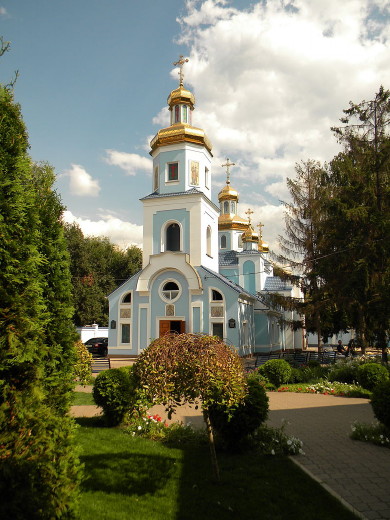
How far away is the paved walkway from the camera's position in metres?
4.92

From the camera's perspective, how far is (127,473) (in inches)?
224

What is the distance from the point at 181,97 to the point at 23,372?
23.3 metres

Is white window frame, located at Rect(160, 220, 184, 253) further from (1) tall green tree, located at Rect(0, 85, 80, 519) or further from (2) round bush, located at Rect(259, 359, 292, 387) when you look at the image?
(1) tall green tree, located at Rect(0, 85, 80, 519)

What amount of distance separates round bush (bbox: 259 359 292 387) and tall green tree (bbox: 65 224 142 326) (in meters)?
21.6

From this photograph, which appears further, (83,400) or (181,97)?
(181,97)

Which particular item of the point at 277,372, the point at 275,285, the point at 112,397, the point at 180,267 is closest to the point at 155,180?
the point at 180,267

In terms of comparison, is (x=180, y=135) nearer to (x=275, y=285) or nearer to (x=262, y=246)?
(x=275, y=285)

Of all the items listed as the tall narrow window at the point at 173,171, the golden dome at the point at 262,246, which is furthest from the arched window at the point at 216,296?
the golden dome at the point at 262,246

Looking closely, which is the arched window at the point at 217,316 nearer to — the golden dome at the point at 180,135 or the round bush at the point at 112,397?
the golden dome at the point at 180,135

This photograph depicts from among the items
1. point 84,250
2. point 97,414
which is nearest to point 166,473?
point 97,414

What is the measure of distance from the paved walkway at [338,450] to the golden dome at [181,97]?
62.0ft

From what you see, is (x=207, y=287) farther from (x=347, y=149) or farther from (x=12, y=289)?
(x=12, y=289)

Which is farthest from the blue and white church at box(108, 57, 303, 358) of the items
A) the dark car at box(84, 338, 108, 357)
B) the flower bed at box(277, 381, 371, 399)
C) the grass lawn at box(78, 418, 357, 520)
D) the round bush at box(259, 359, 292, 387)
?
the grass lawn at box(78, 418, 357, 520)

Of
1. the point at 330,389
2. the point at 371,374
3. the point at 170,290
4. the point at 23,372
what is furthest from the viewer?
the point at 170,290
